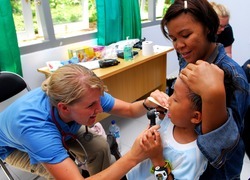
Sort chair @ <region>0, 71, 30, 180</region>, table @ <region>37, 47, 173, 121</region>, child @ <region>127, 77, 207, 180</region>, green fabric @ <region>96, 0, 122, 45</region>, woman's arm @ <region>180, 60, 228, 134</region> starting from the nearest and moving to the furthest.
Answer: woman's arm @ <region>180, 60, 228, 134</region> → child @ <region>127, 77, 207, 180</region> → chair @ <region>0, 71, 30, 180</region> → table @ <region>37, 47, 173, 121</region> → green fabric @ <region>96, 0, 122, 45</region>

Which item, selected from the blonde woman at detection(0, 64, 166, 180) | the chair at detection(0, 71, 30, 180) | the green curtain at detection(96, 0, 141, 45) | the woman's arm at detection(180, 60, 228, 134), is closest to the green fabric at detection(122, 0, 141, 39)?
the green curtain at detection(96, 0, 141, 45)

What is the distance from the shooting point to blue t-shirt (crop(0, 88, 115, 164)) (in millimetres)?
1000

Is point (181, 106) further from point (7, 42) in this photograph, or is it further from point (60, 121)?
point (7, 42)

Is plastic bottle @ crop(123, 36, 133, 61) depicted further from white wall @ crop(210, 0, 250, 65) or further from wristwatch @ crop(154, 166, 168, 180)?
white wall @ crop(210, 0, 250, 65)

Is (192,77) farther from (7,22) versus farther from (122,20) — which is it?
(122,20)

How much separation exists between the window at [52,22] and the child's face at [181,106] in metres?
1.70

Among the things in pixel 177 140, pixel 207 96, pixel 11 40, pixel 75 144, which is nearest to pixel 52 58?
pixel 11 40

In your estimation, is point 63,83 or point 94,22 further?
point 94,22

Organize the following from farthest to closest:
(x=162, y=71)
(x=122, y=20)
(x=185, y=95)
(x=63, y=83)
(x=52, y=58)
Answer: (x=162, y=71) → (x=122, y=20) → (x=52, y=58) → (x=63, y=83) → (x=185, y=95)

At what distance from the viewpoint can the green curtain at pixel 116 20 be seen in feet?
8.02

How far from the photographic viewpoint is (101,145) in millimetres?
1459

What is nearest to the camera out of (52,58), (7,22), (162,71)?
(7,22)

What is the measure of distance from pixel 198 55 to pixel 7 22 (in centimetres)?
152

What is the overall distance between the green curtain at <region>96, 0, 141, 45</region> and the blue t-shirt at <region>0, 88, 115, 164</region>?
1438mm
